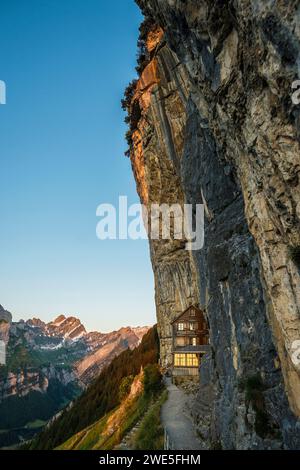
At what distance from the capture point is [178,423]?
25.5 meters

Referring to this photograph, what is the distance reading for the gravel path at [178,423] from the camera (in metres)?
21.2

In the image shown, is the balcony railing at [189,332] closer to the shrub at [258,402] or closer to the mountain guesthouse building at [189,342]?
the mountain guesthouse building at [189,342]

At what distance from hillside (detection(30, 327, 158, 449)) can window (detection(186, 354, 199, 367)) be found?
23.6 meters

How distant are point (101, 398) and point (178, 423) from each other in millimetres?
49032

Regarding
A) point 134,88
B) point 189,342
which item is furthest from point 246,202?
point 134,88

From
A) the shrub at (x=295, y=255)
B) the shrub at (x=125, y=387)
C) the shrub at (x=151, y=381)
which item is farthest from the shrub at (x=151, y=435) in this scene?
the shrub at (x=125, y=387)

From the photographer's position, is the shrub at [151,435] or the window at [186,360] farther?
the window at [186,360]

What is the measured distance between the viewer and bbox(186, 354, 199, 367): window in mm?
37719

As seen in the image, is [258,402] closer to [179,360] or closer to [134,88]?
[179,360]

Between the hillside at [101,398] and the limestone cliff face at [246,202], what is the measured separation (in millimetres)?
41211

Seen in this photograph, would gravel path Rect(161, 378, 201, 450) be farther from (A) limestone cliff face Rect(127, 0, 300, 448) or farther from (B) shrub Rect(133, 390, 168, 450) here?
(A) limestone cliff face Rect(127, 0, 300, 448)
